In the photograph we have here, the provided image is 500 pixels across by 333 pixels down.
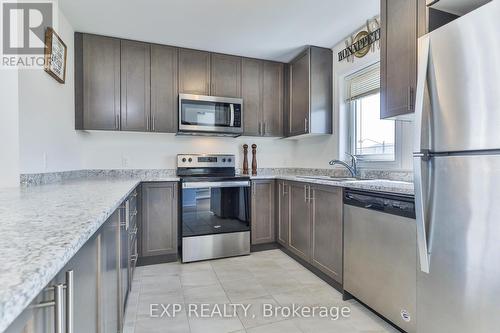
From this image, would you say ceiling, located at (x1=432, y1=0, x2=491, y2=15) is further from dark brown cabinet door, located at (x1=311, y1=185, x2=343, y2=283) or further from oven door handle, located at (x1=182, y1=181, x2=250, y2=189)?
oven door handle, located at (x1=182, y1=181, x2=250, y2=189)

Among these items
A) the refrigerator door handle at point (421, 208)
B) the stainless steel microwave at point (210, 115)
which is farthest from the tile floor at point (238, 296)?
the stainless steel microwave at point (210, 115)

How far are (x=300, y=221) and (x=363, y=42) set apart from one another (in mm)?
1882

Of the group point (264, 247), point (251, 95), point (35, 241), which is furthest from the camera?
point (251, 95)

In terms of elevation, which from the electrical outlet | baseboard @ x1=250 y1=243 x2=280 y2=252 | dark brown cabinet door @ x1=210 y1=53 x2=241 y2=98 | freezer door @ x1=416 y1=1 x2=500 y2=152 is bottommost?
baseboard @ x1=250 y1=243 x2=280 y2=252

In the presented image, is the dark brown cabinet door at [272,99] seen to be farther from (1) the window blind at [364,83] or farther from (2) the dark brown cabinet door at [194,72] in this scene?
(1) the window blind at [364,83]

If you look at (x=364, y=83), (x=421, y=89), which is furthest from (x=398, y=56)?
(x=364, y=83)

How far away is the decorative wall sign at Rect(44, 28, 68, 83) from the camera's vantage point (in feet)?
6.41

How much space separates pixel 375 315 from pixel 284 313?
2.05 ft

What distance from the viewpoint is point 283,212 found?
311 cm

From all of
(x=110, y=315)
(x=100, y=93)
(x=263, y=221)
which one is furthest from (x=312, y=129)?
(x=110, y=315)

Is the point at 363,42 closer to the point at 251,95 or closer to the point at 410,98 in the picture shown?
the point at 410,98

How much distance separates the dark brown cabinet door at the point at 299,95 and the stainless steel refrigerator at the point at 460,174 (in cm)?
186

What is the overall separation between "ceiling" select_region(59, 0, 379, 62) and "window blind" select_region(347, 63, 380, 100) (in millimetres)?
440

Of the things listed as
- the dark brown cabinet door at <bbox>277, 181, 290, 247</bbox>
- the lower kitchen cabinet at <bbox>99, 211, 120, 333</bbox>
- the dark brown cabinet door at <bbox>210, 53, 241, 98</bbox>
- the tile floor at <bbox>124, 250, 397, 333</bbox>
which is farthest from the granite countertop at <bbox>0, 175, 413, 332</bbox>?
the dark brown cabinet door at <bbox>210, 53, 241, 98</bbox>
